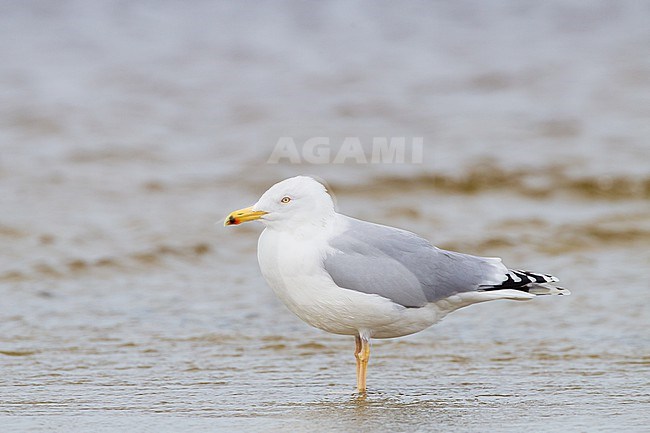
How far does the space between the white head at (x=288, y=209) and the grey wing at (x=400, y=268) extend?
0.50 feet

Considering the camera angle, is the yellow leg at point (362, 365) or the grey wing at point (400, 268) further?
the yellow leg at point (362, 365)

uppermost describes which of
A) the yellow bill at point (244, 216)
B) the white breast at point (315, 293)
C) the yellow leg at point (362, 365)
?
the yellow bill at point (244, 216)

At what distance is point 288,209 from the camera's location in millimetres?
4719

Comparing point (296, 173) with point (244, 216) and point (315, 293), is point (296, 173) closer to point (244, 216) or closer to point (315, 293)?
point (244, 216)

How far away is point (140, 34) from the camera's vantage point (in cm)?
1491

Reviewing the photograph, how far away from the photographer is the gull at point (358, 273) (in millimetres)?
4613

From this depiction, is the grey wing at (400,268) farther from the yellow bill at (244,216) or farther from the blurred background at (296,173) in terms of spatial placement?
the blurred background at (296,173)

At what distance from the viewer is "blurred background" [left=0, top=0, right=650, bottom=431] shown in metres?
4.81

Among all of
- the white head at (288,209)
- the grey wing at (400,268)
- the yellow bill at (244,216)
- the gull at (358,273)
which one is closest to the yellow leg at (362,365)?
the gull at (358,273)

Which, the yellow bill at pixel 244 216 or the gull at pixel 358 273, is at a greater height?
the yellow bill at pixel 244 216

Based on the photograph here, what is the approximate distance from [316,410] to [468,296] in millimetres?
904

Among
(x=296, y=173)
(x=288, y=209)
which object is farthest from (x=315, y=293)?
(x=296, y=173)

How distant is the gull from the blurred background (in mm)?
345

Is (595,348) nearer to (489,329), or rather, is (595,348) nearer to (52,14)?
(489,329)
